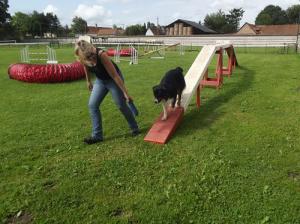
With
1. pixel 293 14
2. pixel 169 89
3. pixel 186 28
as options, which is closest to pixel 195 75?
pixel 169 89

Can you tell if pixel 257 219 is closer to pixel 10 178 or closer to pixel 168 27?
pixel 10 178

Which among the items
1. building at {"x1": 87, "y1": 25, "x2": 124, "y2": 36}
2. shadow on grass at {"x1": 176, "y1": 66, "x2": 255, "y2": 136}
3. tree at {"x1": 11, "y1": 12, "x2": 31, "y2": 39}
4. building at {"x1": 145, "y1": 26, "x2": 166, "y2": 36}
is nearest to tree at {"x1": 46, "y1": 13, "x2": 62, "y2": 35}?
tree at {"x1": 11, "y1": 12, "x2": 31, "y2": 39}

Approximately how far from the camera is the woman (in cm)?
467

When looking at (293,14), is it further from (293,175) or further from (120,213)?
(120,213)

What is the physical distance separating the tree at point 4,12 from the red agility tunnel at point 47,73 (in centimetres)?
7238

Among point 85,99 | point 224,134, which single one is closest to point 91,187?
point 224,134

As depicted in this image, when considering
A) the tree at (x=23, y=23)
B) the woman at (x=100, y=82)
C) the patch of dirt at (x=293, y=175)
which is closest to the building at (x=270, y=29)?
the tree at (x=23, y=23)

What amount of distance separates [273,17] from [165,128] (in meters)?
104

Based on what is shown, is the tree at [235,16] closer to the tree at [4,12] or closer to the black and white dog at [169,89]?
the tree at [4,12]

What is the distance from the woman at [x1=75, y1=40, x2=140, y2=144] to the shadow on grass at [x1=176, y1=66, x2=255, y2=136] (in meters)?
1.16

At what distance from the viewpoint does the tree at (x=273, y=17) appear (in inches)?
3839

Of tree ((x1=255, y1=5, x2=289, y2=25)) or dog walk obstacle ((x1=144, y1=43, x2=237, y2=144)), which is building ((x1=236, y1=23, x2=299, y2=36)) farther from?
dog walk obstacle ((x1=144, y1=43, x2=237, y2=144))

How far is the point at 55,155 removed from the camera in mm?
4949

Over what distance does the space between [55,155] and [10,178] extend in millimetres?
830
